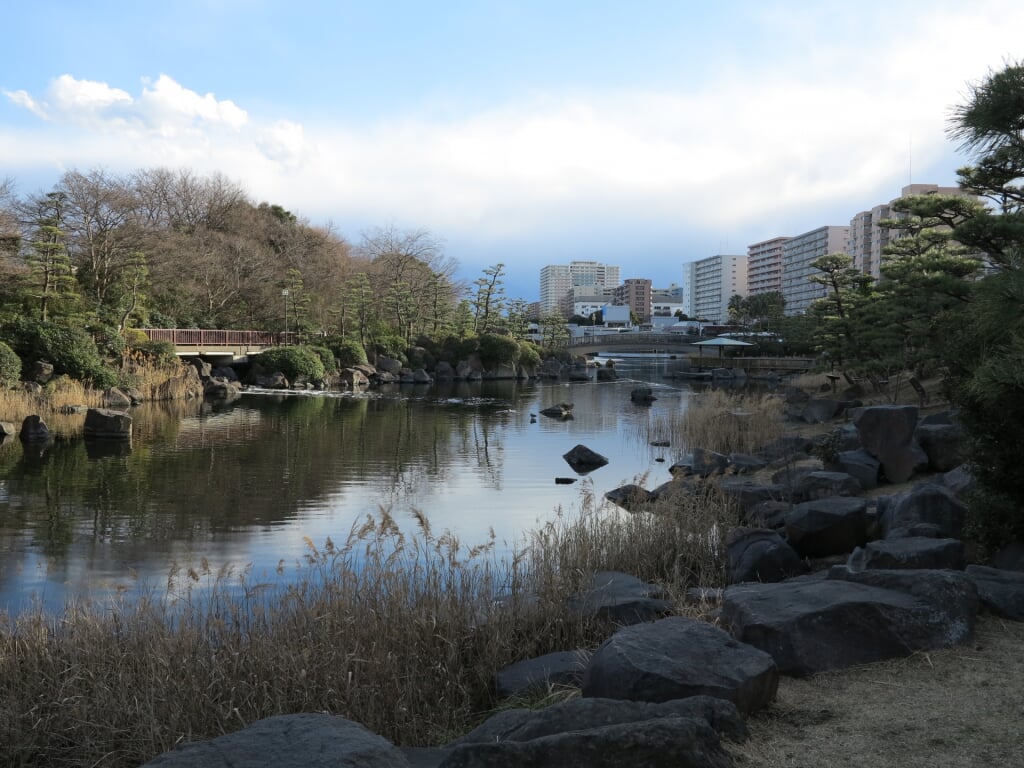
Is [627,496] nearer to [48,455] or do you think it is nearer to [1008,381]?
[1008,381]

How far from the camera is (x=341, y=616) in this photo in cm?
555

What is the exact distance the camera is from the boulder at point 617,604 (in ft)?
18.9

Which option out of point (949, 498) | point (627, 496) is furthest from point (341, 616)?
point (627, 496)

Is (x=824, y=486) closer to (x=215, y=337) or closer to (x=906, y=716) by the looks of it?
(x=906, y=716)

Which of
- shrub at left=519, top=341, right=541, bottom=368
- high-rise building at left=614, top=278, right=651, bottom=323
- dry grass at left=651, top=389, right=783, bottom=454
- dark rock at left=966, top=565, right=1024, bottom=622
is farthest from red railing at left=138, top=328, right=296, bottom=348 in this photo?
high-rise building at left=614, top=278, right=651, bottom=323

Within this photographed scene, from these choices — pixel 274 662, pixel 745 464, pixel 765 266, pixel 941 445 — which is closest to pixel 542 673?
pixel 274 662

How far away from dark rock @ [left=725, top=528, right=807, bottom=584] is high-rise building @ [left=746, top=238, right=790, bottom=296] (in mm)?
126303

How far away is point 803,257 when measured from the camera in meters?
119

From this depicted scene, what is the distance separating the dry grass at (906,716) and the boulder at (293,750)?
1450 millimetres

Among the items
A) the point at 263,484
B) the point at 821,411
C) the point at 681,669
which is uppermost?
the point at 681,669

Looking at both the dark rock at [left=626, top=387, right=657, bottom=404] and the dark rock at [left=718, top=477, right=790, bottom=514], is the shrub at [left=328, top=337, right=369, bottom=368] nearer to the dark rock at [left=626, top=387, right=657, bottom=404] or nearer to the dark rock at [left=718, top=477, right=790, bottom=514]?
the dark rock at [left=626, top=387, right=657, bottom=404]

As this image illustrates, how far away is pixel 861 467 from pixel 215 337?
32.3 m

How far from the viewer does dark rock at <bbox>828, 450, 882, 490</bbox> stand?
11.2 metres

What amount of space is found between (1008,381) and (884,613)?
212 cm
